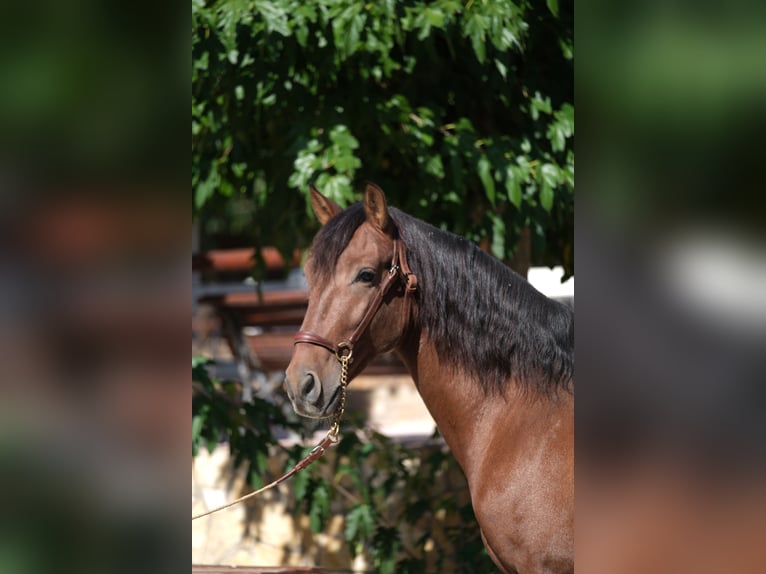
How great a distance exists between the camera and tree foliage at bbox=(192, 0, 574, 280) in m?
3.43

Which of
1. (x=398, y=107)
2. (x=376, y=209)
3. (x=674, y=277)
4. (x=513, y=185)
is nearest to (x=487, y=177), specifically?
(x=513, y=185)

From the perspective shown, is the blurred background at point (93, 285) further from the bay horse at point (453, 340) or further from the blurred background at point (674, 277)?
the bay horse at point (453, 340)

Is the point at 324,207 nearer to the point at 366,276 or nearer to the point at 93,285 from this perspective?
the point at 366,276

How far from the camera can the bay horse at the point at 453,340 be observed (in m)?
2.36

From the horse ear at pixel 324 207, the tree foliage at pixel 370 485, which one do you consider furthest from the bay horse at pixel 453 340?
the tree foliage at pixel 370 485

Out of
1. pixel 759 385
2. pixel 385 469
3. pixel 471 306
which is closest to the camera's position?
pixel 759 385

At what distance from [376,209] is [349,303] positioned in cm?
30

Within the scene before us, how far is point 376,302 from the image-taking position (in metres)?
2.44

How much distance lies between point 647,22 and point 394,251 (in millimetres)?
1640

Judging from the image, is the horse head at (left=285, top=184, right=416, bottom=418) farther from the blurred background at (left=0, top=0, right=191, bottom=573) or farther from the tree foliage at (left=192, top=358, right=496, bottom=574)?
the tree foliage at (left=192, top=358, right=496, bottom=574)

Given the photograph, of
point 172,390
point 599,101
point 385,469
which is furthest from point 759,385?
point 385,469

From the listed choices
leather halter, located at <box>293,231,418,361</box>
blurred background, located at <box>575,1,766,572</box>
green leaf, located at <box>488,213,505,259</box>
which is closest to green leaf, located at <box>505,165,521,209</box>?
green leaf, located at <box>488,213,505,259</box>

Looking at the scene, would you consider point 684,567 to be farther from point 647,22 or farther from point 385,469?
Result: point 385,469

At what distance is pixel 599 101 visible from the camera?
90 cm
